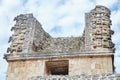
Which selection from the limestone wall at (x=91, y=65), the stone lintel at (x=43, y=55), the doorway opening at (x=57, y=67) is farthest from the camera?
the doorway opening at (x=57, y=67)

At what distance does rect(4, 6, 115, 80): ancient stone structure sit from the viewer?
46.3ft

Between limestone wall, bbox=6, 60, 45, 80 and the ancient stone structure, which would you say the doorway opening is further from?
limestone wall, bbox=6, 60, 45, 80

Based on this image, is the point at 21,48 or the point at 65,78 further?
the point at 21,48

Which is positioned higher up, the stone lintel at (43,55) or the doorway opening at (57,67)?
the stone lintel at (43,55)

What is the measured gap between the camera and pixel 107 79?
8.59 meters

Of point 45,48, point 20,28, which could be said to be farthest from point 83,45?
point 20,28

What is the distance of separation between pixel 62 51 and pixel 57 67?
1104 mm

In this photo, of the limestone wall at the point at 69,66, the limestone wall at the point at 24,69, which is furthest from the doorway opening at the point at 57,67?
the limestone wall at the point at 24,69

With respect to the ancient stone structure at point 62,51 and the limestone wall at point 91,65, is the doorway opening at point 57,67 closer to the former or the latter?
the ancient stone structure at point 62,51

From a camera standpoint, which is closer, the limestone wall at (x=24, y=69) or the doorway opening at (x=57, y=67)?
the limestone wall at (x=24, y=69)

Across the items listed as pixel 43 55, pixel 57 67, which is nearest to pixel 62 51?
pixel 43 55

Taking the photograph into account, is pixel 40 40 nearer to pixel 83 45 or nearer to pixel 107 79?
pixel 83 45

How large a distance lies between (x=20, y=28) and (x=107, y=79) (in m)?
8.32

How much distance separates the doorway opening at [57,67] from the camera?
48.1ft
